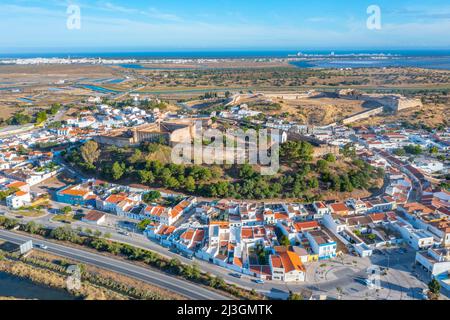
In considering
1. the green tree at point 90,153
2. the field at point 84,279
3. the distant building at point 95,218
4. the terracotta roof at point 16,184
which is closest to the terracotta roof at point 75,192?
the distant building at point 95,218

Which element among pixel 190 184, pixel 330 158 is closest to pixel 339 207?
pixel 330 158

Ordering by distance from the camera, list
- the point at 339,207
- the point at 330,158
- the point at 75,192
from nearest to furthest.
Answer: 1. the point at 339,207
2. the point at 75,192
3. the point at 330,158

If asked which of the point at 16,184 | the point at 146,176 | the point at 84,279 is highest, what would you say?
the point at 146,176

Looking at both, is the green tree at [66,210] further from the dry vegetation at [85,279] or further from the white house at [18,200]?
the dry vegetation at [85,279]

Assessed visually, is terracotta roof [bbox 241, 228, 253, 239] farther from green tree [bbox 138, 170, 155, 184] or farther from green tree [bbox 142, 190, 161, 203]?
green tree [bbox 138, 170, 155, 184]

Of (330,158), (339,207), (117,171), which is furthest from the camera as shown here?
(330,158)

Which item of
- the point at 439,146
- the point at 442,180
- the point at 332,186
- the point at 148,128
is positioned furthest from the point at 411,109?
the point at 148,128

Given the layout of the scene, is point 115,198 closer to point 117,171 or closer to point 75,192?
point 75,192
